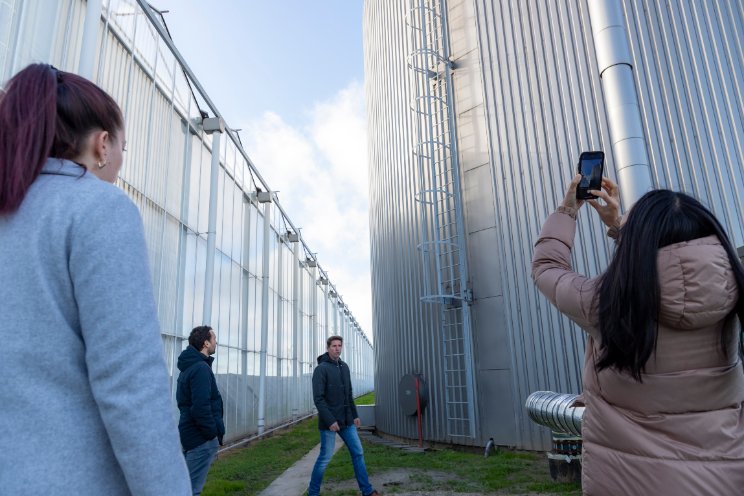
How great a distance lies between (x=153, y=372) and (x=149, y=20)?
11.5 metres

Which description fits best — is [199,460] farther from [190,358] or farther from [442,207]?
[442,207]

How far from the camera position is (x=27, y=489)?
3.98 feet

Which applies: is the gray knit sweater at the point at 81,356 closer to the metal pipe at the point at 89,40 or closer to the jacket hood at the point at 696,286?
the jacket hood at the point at 696,286

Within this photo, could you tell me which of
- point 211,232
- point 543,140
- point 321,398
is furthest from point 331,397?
point 211,232

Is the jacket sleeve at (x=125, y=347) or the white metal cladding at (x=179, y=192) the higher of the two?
the white metal cladding at (x=179, y=192)

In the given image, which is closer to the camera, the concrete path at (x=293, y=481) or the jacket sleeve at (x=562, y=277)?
the jacket sleeve at (x=562, y=277)


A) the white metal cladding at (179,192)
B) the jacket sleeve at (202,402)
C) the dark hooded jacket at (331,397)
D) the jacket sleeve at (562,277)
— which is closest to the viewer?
the jacket sleeve at (562,277)

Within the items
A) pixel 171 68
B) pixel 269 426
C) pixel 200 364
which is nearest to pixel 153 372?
pixel 200 364

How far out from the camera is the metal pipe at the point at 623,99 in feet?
17.9

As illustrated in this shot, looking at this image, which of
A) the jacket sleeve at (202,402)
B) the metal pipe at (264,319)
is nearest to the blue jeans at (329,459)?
the jacket sleeve at (202,402)

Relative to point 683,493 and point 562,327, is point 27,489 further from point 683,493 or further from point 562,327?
point 562,327

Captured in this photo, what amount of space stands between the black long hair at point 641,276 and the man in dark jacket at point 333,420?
19.2 ft

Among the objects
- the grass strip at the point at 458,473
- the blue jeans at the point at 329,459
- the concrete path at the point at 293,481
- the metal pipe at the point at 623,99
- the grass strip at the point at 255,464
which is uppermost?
the metal pipe at the point at 623,99

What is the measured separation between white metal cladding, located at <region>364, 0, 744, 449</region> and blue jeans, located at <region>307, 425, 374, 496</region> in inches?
146
